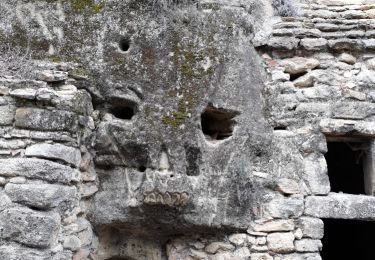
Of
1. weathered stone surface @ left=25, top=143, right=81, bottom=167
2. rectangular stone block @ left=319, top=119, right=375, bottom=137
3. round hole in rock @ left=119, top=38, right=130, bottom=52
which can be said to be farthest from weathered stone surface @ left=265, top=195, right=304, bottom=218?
round hole in rock @ left=119, top=38, right=130, bottom=52

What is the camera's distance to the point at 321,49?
169 inches

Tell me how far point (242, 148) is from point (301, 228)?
816mm

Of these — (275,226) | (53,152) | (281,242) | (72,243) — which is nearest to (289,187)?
(275,226)

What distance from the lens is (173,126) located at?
3879 millimetres

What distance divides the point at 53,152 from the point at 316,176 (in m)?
2.14

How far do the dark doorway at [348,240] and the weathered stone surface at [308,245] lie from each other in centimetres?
272

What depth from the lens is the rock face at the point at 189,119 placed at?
12.5 ft

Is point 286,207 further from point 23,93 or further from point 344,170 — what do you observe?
point 344,170

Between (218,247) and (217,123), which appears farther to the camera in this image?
(217,123)

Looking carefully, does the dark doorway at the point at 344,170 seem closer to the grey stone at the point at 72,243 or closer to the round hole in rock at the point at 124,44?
the round hole in rock at the point at 124,44

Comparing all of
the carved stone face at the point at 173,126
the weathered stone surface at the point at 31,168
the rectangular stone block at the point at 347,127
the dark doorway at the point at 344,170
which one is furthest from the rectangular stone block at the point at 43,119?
the dark doorway at the point at 344,170

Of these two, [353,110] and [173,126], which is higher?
[353,110]

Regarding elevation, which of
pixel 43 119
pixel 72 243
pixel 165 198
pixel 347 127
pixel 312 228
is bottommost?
pixel 72 243

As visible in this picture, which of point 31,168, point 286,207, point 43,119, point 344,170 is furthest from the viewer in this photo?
point 344,170
